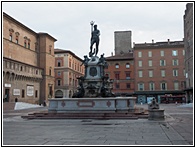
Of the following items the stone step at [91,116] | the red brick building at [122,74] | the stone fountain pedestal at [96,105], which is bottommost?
the stone step at [91,116]

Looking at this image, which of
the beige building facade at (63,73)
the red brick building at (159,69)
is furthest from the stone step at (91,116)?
the beige building facade at (63,73)

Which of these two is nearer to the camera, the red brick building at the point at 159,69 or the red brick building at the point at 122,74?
the red brick building at the point at 159,69

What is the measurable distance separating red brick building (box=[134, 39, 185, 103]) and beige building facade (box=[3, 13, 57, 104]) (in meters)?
24.4

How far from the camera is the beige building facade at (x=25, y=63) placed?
4695 cm

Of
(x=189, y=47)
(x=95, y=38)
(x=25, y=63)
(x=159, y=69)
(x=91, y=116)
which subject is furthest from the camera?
(x=159, y=69)

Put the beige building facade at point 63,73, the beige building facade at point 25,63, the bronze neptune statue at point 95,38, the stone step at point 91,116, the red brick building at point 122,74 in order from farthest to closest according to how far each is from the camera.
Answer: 1. the beige building facade at point 63,73
2. the red brick building at point 122,74
3. the beige building facade at point 25,63
4. the bronze neptune statue at point 95,38
5. the stone step at point 91,116

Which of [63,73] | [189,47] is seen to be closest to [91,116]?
[189,47]

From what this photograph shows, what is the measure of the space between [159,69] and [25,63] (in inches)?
1435

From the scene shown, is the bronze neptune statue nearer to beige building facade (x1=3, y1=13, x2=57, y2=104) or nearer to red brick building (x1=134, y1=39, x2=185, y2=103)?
beige building facade (x1=3, y1=13, x2=57, y2=104)

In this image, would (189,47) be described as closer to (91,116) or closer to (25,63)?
(25,63)

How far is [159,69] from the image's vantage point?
69.6 metres

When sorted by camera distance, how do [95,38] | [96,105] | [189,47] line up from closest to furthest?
[96,105]
[95,38]
[189,47]

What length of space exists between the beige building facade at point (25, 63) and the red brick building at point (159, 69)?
24.4m

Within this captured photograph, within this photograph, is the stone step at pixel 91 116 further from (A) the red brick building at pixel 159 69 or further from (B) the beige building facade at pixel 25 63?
(A) the red brick building at pixel 159 69
